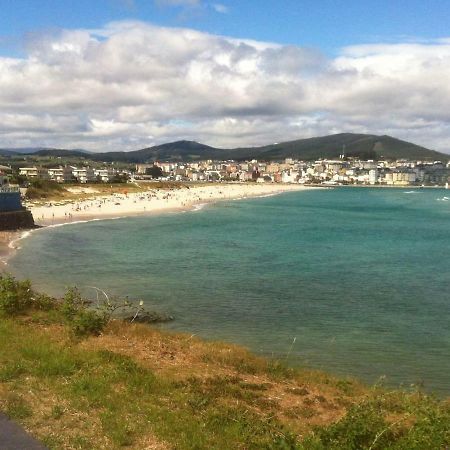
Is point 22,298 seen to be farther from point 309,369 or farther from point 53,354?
point 309,369

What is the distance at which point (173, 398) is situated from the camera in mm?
11055

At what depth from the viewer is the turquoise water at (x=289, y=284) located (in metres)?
20.0

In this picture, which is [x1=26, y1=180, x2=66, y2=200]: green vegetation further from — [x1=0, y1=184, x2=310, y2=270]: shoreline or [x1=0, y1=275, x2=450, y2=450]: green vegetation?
[x1=0, y1=275, x2=450, y2=450]: green vegetation

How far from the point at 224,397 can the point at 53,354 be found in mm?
4526

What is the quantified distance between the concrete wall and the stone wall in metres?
0.63

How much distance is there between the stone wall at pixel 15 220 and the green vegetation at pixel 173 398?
1635 inches

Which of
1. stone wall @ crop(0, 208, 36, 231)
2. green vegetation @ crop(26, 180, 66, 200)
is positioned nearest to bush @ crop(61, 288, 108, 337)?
stone wall @ crop(0, 208, 36, 231)

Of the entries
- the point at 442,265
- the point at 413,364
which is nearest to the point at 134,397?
the point at 413,364

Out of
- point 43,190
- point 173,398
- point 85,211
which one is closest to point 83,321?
point 173,398

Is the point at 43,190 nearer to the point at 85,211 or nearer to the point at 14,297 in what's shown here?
the point at 85,211

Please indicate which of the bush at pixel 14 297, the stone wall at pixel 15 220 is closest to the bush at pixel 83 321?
the bush at pixel 14 297

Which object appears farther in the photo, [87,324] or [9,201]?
[9,201]

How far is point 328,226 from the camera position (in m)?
77.8

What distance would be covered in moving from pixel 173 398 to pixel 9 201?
51.3 meters
